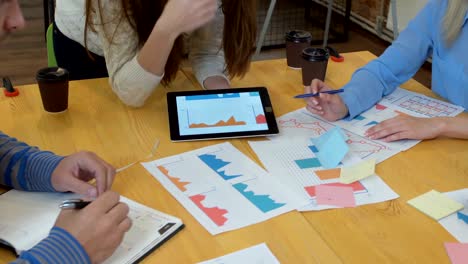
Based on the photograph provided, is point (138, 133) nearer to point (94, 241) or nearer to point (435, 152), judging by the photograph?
point (94, 241)

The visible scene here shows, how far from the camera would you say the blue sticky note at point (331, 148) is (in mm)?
1169

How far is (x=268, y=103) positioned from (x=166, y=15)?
0.34 metres

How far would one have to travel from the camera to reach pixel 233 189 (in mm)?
1068

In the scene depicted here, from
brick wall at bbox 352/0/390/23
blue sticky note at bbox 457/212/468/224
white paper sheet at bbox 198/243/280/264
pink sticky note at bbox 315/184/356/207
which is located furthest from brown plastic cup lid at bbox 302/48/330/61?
brick wall at bbox 352/0/390/23

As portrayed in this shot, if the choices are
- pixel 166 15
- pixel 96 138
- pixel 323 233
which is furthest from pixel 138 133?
pixel 323 233

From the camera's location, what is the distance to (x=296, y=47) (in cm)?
164

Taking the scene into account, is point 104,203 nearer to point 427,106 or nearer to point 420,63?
point 427,106

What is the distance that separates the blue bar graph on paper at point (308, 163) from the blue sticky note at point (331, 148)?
0.01m

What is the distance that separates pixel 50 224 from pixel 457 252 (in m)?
0.73

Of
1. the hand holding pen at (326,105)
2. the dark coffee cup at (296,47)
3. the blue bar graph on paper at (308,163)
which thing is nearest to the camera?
the blue bar graph on paper at (308,163)

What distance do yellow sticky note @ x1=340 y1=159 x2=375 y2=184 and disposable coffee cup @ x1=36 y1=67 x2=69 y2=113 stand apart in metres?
0.72

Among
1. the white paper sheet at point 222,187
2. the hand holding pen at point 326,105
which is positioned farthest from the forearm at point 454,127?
the white paper sheet at point 222,187

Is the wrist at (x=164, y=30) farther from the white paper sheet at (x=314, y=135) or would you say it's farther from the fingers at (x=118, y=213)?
the fingers at (x=118, y=213)

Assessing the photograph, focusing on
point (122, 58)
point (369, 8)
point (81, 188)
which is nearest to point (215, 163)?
point (81, 188)
